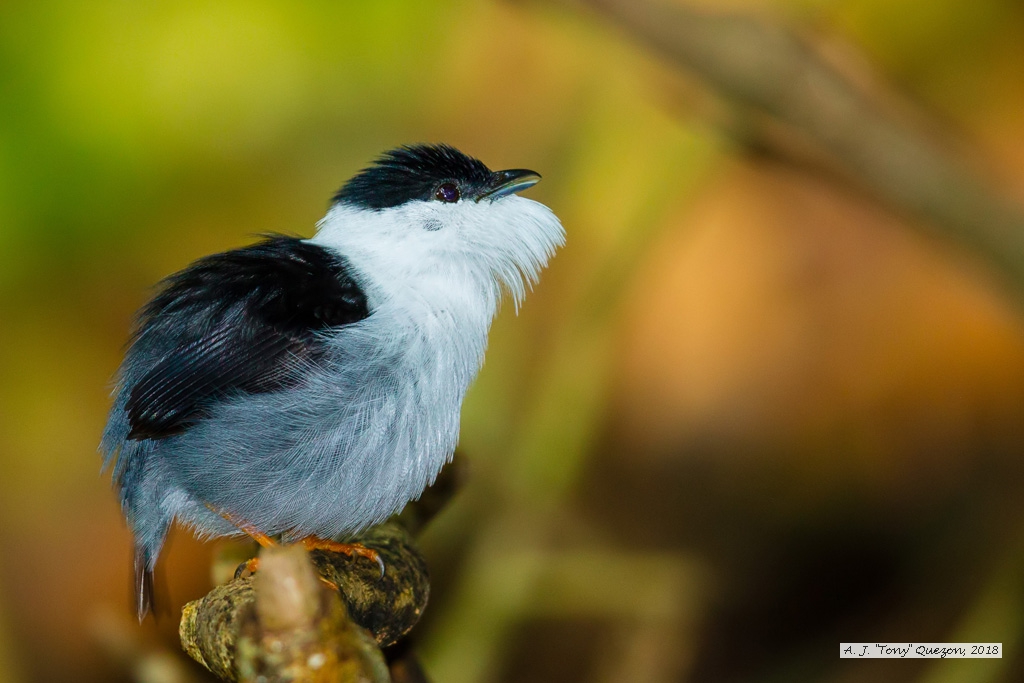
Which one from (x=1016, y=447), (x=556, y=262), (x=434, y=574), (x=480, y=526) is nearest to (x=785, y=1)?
(x=556, y=262)

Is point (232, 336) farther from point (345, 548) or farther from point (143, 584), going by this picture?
point (143, 584)

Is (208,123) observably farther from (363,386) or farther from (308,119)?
(363,386)

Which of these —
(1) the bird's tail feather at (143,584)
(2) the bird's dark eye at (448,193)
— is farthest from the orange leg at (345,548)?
(2) the bird's dark eye at (448,193)

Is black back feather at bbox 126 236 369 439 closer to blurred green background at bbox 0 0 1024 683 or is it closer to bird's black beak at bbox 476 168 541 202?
bird's black beak at bbox 476 168 541 202

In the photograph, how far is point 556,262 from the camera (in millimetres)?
3104

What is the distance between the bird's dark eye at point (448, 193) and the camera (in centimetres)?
204

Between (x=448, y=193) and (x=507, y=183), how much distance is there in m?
0.14

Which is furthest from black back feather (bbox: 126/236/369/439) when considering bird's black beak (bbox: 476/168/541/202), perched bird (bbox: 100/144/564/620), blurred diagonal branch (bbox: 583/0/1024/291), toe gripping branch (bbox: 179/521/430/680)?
blurred diagonal branch (bbox: 583/0/1024/291)

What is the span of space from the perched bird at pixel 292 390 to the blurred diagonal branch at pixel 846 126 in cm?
77

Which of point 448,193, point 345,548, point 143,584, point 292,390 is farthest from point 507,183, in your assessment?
point 143,584

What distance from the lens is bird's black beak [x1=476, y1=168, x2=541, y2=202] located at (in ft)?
6.81

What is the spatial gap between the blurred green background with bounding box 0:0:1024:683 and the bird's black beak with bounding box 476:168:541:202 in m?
0.66

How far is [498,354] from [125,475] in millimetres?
1280

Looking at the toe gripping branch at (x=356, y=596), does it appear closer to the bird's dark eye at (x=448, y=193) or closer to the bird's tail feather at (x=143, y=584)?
the bird's tail feather at (x=143, y=584)
